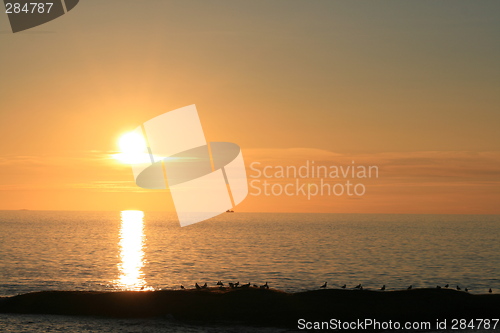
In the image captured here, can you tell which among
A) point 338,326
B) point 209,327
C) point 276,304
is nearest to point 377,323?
point 338,326

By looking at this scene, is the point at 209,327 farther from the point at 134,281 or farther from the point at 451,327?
the point at 134,281

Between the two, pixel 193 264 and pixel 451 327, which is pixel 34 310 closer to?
pixel 451 327

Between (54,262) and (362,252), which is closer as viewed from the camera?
(54,262)

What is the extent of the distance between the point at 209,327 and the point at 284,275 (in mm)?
31917

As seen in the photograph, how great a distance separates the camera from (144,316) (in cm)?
4262

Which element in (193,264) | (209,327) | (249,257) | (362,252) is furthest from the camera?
(362,252)

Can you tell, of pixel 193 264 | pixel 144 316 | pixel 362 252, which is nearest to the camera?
pixel 144 316

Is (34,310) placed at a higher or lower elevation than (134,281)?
higher

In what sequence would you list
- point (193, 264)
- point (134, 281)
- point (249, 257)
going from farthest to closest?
point (249, 257), point (193, 264), point (134, 281)

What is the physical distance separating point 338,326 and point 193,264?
156ft

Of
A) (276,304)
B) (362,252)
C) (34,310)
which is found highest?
(34,310)

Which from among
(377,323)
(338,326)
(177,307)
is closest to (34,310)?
(177,307)

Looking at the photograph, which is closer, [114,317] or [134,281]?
[114,317]

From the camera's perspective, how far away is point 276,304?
43.2 meters
